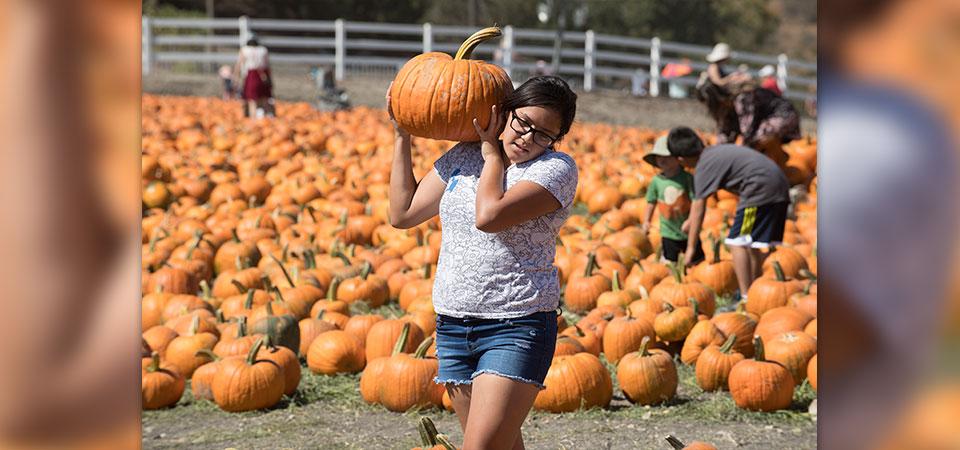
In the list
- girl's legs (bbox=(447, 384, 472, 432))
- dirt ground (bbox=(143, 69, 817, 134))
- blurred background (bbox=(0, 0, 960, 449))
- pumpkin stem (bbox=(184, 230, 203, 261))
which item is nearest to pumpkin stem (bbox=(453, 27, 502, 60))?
girl's legs (bbox=(447, 384, 472, 432))

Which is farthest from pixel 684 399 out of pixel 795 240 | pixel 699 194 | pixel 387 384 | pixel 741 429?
pixel 795 240

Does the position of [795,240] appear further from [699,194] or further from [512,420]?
[512,420]

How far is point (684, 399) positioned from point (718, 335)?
1.84ft

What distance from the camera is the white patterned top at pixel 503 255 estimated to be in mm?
3010

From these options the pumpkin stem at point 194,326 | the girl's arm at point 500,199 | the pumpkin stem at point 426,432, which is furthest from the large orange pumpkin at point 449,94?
the pumpkin stem at point 194,326

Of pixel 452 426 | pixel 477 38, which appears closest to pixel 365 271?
pixel 452 426

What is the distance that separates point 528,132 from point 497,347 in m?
0.58

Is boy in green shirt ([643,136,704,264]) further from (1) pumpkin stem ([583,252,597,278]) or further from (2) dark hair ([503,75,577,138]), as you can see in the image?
(2) dark hair ([503,75,577,138])

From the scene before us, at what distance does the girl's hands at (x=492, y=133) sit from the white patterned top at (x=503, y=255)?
10cm

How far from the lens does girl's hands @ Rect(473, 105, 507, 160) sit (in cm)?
299

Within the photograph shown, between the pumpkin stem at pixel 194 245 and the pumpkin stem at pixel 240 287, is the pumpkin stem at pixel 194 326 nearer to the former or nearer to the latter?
the pumpkin stem at pixel 240 287

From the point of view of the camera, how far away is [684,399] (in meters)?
5.16

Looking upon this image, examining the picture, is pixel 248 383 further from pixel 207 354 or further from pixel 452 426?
pixel 452 426

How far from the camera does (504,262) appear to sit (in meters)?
3.03
